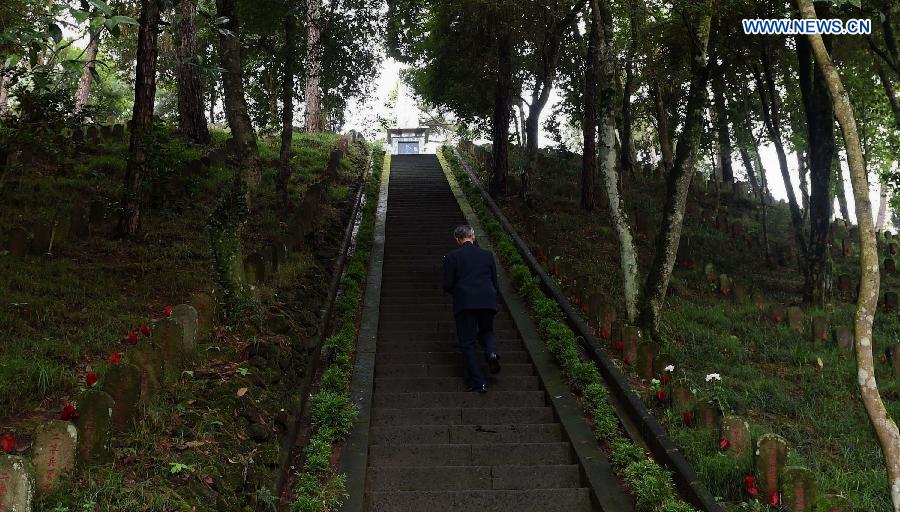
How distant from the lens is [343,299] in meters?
8.86

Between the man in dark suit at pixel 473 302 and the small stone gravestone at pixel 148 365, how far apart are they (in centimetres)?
295

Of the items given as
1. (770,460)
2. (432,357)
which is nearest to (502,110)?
(432,357)

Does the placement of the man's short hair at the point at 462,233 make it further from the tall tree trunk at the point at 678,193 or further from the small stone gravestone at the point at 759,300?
the small stone gravestone at the point at 759,300

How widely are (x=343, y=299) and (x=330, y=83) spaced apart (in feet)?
33.4

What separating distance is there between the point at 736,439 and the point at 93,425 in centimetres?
426

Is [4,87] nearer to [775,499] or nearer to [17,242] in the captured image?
[17,242]

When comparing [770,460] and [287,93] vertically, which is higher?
[287,93]

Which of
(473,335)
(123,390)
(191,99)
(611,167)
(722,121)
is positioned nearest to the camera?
(123,390)

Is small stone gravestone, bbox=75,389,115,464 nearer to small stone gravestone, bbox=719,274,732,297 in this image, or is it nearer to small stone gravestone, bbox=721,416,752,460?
small stone gravestone, bbox=721,416,752,460

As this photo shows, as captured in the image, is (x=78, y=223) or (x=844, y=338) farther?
(x=78, y=223)

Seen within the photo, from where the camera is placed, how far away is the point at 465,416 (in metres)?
6.24

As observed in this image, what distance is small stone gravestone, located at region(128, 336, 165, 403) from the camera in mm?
4238

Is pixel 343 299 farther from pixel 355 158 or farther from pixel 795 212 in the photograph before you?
pixel 355 158

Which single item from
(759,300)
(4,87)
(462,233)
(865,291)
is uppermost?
(4,87)
